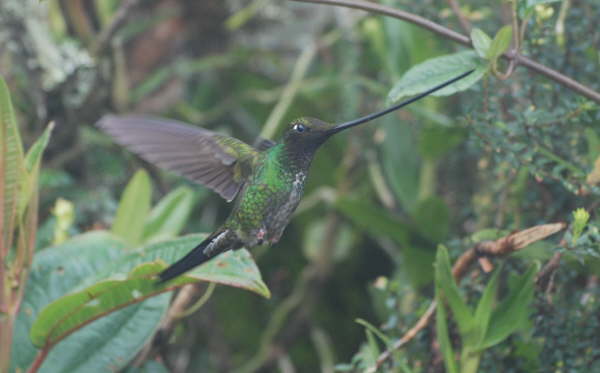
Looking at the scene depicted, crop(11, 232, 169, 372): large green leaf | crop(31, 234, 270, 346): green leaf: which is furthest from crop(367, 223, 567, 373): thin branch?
crop(11, 232, 169, 372): large green leaf

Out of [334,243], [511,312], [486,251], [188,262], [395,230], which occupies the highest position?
[188,262]

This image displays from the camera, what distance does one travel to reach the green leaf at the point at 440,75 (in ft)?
3.68

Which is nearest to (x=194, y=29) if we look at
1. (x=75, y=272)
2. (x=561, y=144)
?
(x=75, y=272)

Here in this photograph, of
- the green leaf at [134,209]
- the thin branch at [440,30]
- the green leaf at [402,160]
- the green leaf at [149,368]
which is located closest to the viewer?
the thin branch at [440,30]

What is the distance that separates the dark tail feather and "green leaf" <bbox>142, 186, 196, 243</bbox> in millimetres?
559

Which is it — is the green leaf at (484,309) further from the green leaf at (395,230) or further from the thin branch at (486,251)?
the green leaf at (395,230)

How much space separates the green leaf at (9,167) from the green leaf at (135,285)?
0.15 m

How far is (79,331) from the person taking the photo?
1.43 meters

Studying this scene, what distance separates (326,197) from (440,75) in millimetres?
1209

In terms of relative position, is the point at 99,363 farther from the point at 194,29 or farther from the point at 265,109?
the point at 194,29

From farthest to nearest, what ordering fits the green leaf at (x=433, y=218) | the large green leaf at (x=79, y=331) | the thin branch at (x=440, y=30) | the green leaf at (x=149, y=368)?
the green leaf at (x=433, y=218), the green leaf at (x=149, y=368), the large green leaf at (x=79, y=331), the thin branch at (x=440, y=30)

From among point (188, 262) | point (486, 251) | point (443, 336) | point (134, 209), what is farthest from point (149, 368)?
point (486, 251)

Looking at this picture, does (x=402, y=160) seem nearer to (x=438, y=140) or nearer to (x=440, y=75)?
(x=438, y=140)

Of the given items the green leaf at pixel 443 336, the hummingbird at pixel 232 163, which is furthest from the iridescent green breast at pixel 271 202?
the green leaf at pixel 443 336
